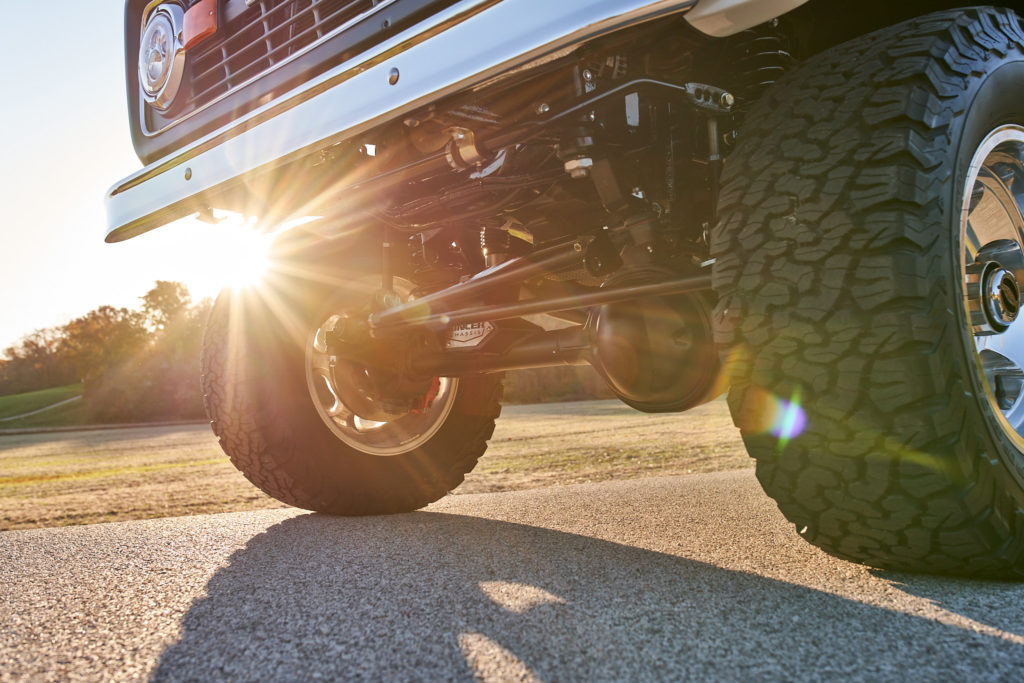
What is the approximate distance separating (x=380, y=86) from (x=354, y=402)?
1.24m

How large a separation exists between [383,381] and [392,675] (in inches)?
63.3

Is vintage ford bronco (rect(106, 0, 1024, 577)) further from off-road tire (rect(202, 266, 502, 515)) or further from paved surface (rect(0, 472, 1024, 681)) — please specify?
paved surface (rect(0, 472, 1024, 681))

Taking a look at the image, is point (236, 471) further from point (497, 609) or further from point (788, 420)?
point (788, 420)

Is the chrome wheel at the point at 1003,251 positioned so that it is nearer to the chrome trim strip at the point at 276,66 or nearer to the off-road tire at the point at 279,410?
the chrome trim strip at the point at 276,66

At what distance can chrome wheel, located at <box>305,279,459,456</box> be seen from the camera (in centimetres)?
244

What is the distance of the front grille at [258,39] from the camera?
1.74m

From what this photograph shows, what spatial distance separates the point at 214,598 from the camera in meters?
1.37

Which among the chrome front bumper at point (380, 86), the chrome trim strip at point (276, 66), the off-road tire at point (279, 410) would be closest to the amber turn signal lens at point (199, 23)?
the chrome trim strip at point (276, 66)

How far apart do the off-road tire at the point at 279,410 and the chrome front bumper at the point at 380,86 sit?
1.36 feet

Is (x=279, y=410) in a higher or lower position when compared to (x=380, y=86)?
lower

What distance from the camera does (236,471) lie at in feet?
16.3

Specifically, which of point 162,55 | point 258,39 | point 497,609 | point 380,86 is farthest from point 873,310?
point 162,55

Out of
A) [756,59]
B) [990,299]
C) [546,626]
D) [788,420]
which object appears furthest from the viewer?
[756,59]

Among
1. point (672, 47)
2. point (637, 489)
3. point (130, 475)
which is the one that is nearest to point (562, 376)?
point (130, 475)
